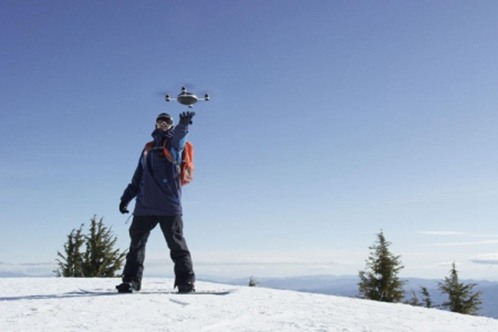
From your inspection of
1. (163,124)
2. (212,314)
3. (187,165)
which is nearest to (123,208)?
(187,165)

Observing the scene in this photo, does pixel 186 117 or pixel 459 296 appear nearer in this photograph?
pixel 186 117

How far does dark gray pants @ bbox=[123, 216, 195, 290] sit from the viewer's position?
263 inches

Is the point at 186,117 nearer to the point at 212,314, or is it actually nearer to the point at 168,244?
the point at 168,244

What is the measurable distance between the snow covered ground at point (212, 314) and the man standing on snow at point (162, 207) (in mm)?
718

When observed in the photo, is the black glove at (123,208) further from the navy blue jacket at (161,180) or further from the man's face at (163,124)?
the man's face at (163,124)

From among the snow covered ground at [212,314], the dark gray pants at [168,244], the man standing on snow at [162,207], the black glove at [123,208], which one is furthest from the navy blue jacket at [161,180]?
the snow covered ground at [212,314]

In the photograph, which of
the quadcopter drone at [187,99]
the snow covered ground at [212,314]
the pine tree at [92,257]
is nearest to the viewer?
the snow covered ground at [212,314]

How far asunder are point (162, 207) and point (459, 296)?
30.7 m

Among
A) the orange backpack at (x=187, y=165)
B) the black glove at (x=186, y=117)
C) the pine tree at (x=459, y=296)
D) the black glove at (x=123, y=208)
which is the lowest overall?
the pine tree at (x=459, y=296)

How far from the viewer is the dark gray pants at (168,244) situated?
263 inches

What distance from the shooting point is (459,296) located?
30.9m

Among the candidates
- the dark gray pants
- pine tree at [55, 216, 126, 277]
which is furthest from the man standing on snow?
pine tree at [55, 216, 126, 277]

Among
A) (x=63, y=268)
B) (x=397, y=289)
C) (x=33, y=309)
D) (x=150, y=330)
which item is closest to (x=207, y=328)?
(x=150, y=330)

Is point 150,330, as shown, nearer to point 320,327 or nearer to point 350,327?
point 320,327
